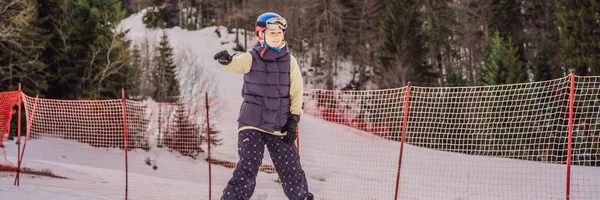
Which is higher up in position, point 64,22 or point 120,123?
point 64,22

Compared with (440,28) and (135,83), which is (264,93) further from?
(440,28)

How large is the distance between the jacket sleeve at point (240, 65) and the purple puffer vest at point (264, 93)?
0.15 ft

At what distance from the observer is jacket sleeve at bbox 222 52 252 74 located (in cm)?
369

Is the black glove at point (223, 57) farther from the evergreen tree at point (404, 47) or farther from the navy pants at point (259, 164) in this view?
the evergreen tree at point (404, 47)

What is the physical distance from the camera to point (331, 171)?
15422 millimetres

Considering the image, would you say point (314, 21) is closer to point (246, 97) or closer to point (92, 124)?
point (92, 124)

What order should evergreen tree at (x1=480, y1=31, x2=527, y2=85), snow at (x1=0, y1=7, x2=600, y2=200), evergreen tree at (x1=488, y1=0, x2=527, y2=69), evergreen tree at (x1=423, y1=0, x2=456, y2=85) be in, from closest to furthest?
snow at (x1=0, y1=7, x2=600, y2=200) → evergreen tree at (x1=480, y1=31, x2=527, y2=85) → evergreen tree at (x1=488, y1=0, x2=527, y2=69) → evergreen tree at (x1=423, y1=0, x2=456, y2=85)

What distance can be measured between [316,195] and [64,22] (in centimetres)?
1457

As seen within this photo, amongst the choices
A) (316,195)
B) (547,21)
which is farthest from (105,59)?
(547,21)

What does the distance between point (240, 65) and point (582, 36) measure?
2292 cm

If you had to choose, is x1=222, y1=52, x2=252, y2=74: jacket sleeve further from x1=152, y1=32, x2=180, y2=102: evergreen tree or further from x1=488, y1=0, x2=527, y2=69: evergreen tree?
x1=488, y1=0, x2=527, y2=69: evergreen tree

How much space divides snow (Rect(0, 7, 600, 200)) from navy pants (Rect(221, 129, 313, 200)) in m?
5.34

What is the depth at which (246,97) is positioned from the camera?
155 inches

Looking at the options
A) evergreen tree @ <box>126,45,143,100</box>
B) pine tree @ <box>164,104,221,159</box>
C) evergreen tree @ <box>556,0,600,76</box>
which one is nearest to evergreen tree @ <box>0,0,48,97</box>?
evergreen tree @ <box>126,45,143,100</box>
